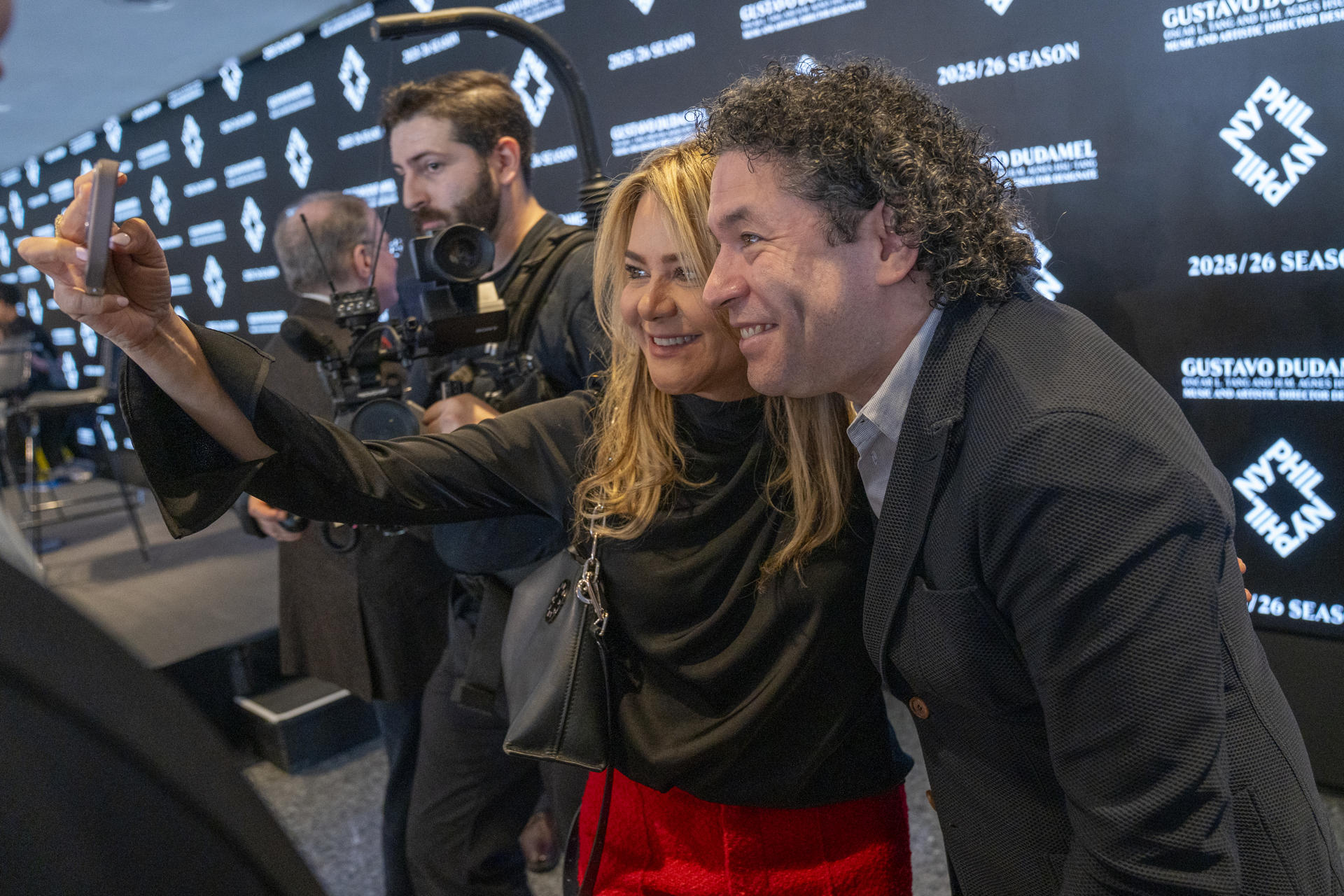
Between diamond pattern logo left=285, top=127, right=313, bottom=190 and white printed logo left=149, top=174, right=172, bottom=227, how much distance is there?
1.72 m

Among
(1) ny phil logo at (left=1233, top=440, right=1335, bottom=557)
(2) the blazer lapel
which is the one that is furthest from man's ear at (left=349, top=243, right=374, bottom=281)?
(1) ny phil logo at (left=1233, top=440, right=1335, bottom=557)

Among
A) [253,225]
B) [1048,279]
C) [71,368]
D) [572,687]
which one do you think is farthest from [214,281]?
[572,687]

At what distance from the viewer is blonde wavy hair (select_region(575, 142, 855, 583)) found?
4.01ft

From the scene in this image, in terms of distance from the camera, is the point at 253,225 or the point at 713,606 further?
the point at 253,225

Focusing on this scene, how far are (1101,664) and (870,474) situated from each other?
42 cm

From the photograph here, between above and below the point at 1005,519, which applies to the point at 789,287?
above

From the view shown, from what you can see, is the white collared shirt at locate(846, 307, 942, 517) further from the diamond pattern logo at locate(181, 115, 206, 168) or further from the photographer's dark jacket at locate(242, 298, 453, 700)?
the diamond pattern logo at locate(181, 115, 206, 168)

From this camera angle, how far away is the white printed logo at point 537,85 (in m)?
4.04

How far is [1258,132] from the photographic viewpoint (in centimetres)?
224

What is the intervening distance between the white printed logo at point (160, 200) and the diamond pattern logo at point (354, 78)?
2476 millimetres

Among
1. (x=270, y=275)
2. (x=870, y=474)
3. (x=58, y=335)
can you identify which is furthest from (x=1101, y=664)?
(x=58, y=335)

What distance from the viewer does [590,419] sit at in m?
1.44

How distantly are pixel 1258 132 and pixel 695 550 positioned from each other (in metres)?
1.95

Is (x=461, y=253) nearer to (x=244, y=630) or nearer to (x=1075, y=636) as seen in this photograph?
(x=1075, y=636)
